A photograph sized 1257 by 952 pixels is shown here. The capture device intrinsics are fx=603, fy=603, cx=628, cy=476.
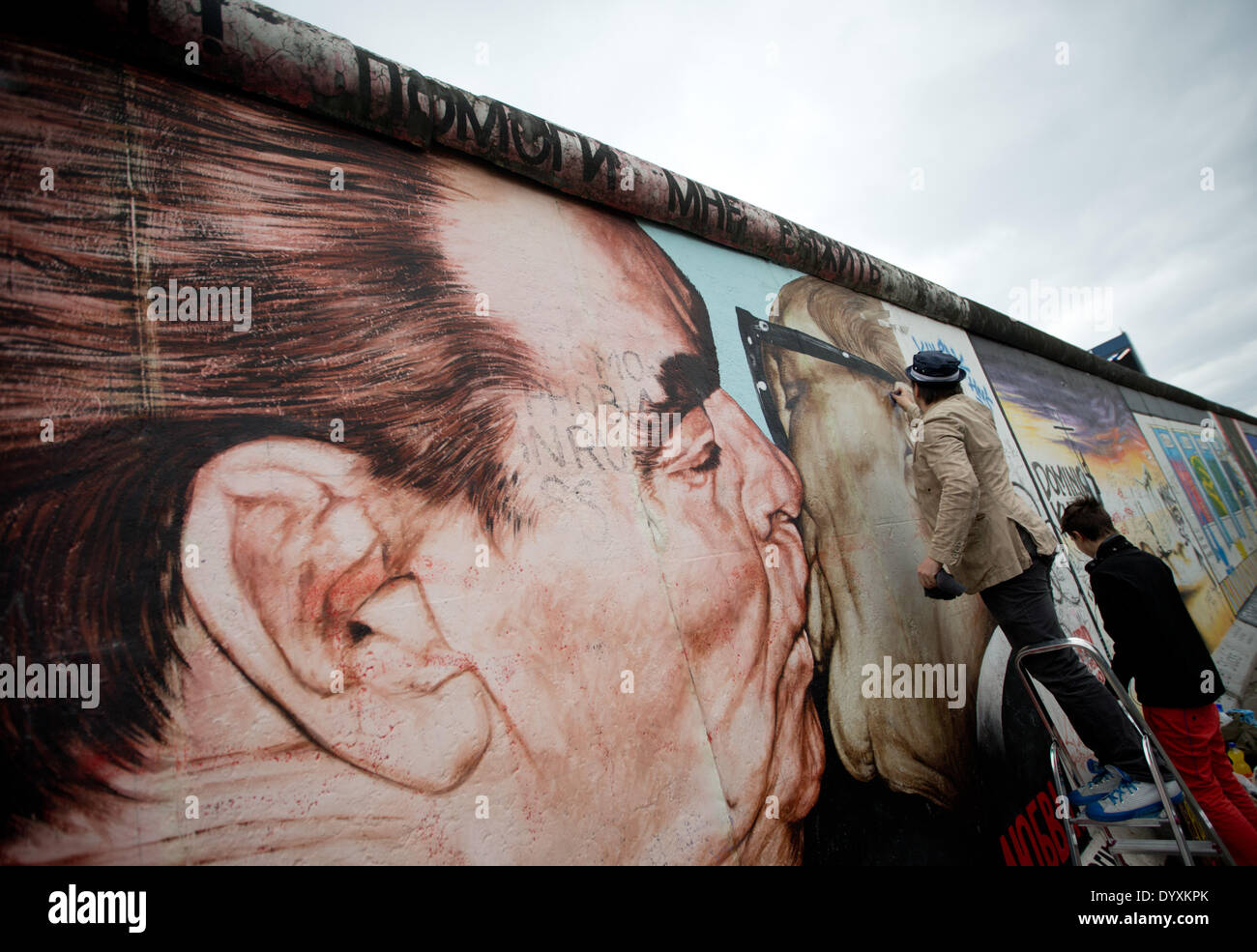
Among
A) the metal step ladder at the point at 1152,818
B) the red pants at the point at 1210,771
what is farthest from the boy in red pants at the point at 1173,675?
the metal step ladder at the point at 1152,818

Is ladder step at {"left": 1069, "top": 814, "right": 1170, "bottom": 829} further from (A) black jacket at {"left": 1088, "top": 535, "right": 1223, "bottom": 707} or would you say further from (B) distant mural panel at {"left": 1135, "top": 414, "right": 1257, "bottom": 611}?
(B) distant mural panel at {"left": 1135, "top": 414, "right": 1257, "bottom": 611}

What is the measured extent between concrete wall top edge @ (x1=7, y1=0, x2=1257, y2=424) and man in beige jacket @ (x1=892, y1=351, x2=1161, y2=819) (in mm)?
1363

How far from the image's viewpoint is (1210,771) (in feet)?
8.32

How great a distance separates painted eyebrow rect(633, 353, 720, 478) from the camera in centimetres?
243

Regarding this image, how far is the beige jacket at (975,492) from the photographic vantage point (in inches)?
103

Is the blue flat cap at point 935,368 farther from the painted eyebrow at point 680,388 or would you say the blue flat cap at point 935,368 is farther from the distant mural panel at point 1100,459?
the distant mural panel at point 1100,459

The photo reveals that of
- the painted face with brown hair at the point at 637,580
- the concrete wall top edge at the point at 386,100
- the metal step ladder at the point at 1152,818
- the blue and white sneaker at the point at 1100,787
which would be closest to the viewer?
the concrete wall top edge at the point at 386,100

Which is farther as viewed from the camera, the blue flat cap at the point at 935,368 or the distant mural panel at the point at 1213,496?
the distant mural panel at the point at 1213,496

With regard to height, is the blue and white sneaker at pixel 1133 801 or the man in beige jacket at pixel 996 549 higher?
the man in beige jacket at pixel 996 549

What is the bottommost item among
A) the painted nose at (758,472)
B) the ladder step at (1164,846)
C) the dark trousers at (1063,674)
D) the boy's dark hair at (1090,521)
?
the ladder step at (1164,846)

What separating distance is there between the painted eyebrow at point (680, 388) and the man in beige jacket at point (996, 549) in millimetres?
1025

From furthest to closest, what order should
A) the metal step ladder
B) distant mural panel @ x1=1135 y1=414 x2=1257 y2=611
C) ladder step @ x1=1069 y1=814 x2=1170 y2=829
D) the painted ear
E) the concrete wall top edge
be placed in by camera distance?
distant mural panel @ x1=1135 y1=414 x2=1257 y2=611, ladder step @ x1=1069 y1=814 x2=1170 y2=829, the metal step ladder, the concrete wall top edge, the painted ear

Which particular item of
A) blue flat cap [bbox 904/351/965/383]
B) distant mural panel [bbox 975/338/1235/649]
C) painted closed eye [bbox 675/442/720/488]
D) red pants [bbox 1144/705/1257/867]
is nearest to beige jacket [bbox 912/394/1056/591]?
blue flat cap [bbox 904/351/965/383]
